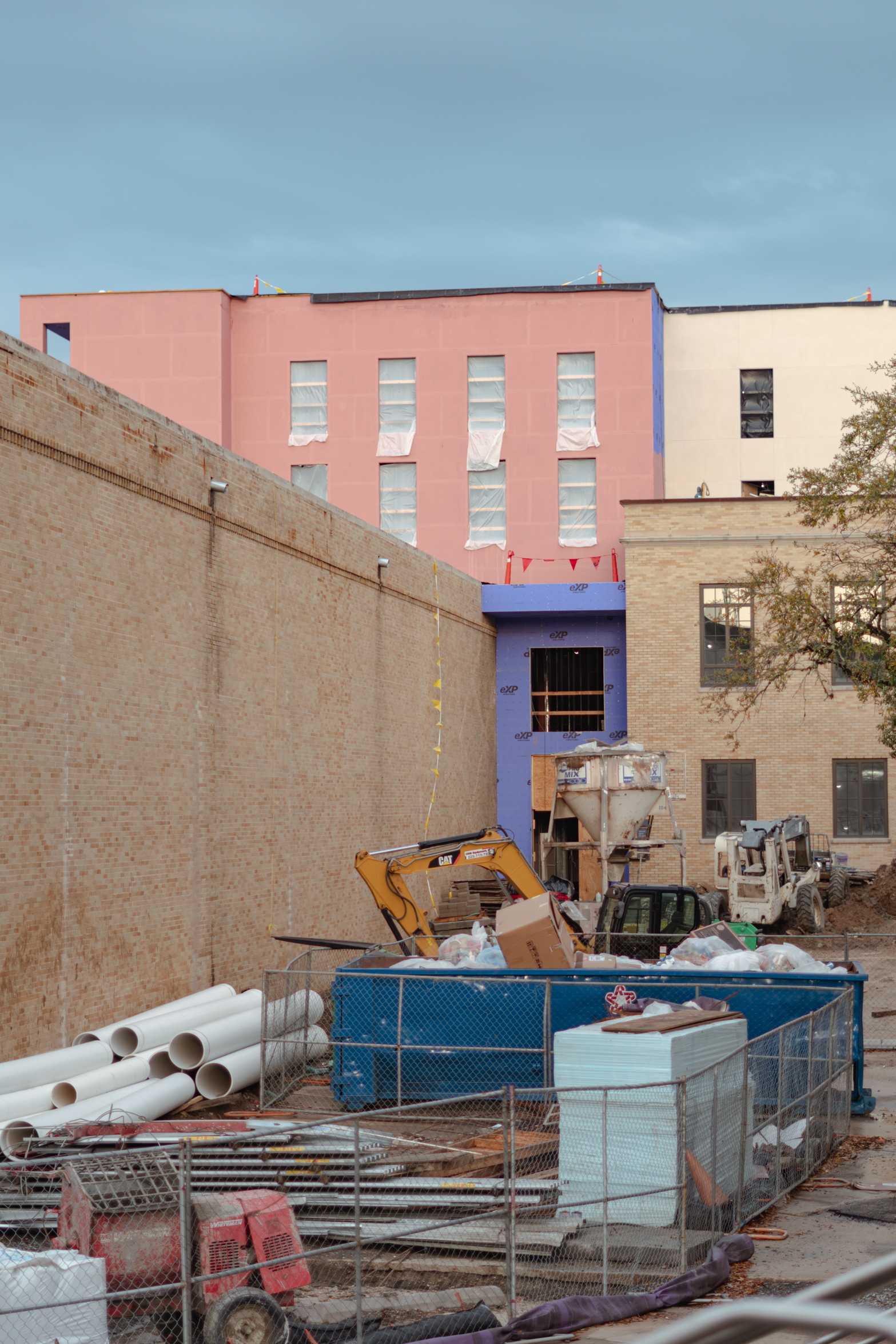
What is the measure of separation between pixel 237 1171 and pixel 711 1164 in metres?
3.71

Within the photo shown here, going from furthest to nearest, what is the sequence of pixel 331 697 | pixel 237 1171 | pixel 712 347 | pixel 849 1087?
pixel 712 347 < pixel 331 697 < pixel 849 1087 < pixel 237 1171

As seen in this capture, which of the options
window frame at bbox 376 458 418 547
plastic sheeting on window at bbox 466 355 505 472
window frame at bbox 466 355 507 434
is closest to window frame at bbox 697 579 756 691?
plastic sheeting on window at bbox 466 355 505 472

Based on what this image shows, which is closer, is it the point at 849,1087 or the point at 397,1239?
the point at 397,1239

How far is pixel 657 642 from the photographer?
3806cm

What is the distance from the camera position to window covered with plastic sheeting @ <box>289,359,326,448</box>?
1821 inches

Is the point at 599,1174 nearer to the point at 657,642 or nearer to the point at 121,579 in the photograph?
the point at 121,579

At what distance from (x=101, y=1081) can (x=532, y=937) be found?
5.13 m

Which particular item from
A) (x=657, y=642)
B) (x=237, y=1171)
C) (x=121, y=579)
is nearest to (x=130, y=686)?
(x=121, y=579)

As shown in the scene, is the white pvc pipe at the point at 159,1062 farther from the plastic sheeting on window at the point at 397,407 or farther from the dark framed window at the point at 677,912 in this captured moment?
the plastic sheeting on window at the point at 397,407

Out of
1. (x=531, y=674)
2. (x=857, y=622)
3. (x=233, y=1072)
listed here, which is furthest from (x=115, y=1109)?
(x=531, y=674)

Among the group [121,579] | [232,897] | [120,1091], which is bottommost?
[120,1091]

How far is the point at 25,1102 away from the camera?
14.4 meters

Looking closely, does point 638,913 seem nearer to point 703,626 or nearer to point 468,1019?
point 468,1019

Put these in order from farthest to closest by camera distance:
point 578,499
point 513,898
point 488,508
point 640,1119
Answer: point 488,508, point 578,499, point 513,898, point 640,1119
